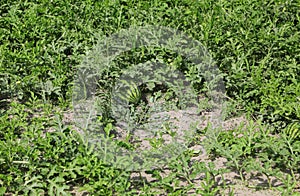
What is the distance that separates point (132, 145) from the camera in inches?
185

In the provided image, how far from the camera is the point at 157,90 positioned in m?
5.44

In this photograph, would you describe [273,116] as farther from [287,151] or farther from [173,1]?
[173,1]

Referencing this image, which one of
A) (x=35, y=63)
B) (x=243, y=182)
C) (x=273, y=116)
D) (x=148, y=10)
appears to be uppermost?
(x=148, y=10)

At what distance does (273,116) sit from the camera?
4914mm

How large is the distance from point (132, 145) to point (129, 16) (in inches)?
73.4

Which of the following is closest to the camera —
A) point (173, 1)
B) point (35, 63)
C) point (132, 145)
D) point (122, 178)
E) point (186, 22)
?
point (122, 178)

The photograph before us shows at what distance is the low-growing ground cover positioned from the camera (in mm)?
4223

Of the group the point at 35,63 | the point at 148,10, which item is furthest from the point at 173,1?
the point at 35,63

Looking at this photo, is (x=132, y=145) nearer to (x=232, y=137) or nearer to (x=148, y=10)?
(x=232, y=137)

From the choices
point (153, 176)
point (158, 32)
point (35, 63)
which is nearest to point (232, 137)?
point (153, 176)

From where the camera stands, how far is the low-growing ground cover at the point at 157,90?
13.9 ft

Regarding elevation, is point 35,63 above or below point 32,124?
above

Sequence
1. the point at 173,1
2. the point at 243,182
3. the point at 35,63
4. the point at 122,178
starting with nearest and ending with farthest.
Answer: the point at 122,178 → the point at 243,182 → the point at 35,63 → the point at 173,1

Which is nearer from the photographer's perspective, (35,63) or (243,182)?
(243,182)
